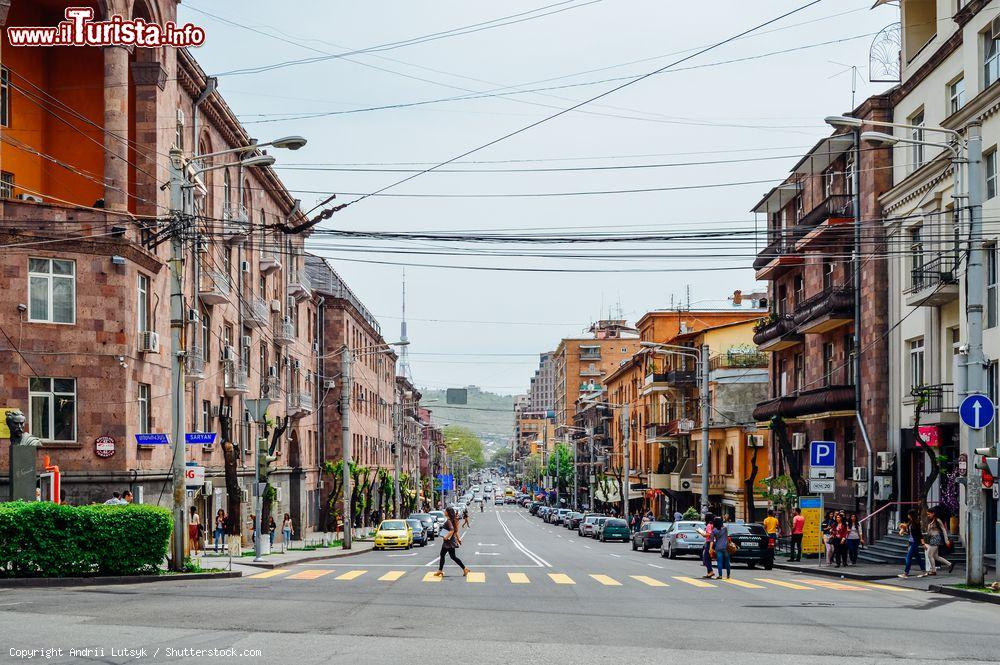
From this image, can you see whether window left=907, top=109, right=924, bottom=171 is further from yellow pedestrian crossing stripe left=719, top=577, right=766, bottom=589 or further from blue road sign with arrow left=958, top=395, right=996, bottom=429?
yellow pedestrian crossing stripe left=719, top=577, right=766, bottom=589

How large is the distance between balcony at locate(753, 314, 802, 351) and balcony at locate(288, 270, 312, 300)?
24394 mm

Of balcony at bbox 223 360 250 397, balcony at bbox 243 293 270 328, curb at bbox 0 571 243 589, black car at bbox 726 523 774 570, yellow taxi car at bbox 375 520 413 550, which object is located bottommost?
yellow taxi car at bbox 375 520 413 550

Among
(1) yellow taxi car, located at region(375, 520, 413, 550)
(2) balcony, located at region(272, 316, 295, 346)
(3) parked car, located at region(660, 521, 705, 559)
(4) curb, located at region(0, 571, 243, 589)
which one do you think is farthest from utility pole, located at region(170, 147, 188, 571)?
(2) balcony, located at region(272, 316, 295, 346)

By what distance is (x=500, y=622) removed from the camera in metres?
15.2

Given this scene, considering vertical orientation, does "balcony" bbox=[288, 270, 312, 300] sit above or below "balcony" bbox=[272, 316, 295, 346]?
above

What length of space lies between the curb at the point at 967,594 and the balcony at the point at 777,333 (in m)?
24.8

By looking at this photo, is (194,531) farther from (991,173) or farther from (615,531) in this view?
(615,531)

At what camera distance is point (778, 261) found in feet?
166

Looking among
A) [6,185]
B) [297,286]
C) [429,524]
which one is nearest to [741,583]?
[6,185]

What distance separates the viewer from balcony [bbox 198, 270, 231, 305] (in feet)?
143

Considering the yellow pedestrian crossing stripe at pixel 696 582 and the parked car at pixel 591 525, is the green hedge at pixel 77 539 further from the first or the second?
the parked car at pixel 591 525

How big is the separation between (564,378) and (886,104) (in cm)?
12497

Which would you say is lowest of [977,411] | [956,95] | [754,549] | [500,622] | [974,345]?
[754,549]

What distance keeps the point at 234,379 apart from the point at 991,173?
29.9 metres
